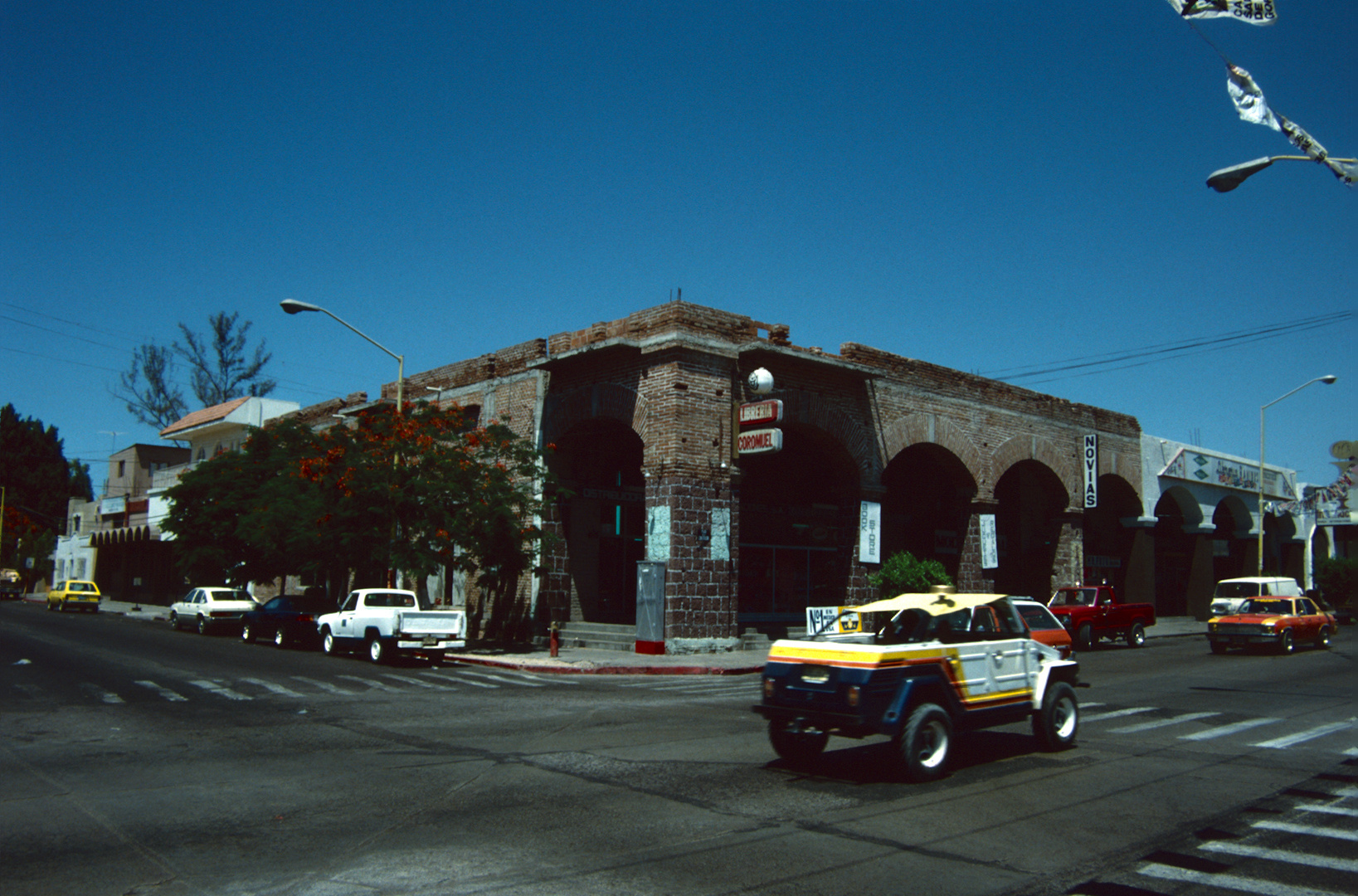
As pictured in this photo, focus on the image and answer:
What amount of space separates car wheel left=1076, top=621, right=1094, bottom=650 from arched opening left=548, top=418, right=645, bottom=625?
12.8 metres

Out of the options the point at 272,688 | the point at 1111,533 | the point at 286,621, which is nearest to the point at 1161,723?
the point at 272,688

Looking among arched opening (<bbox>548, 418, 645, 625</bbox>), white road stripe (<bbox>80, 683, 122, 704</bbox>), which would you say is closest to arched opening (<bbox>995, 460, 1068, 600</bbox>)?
arched opening (<bbox>548, 418, 645, 625</bbox>)

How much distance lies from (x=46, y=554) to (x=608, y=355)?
7431 centimetres

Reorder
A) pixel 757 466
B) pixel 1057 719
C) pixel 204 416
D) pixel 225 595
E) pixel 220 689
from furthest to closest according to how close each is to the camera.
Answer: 1. pixel 204 416
2. pixel 225 595
3. pixel 757 466
4. pixel 220 689
5. pixel 1057 719

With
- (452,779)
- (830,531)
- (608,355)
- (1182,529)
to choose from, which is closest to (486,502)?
(608,355)

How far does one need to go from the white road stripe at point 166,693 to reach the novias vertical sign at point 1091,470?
31876mm

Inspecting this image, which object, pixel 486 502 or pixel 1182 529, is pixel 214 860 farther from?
pixel 1182 529

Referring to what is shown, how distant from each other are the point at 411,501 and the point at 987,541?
18936 mm

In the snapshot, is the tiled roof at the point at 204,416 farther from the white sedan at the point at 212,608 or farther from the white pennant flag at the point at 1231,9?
the white pennant flag at the point at 1231,9

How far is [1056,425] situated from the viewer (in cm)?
3638

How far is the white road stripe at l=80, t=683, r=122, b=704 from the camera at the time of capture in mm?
14758

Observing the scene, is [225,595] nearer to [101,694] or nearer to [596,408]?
[596,408]

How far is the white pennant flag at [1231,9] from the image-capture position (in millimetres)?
8375

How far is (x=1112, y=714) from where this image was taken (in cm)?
1432
